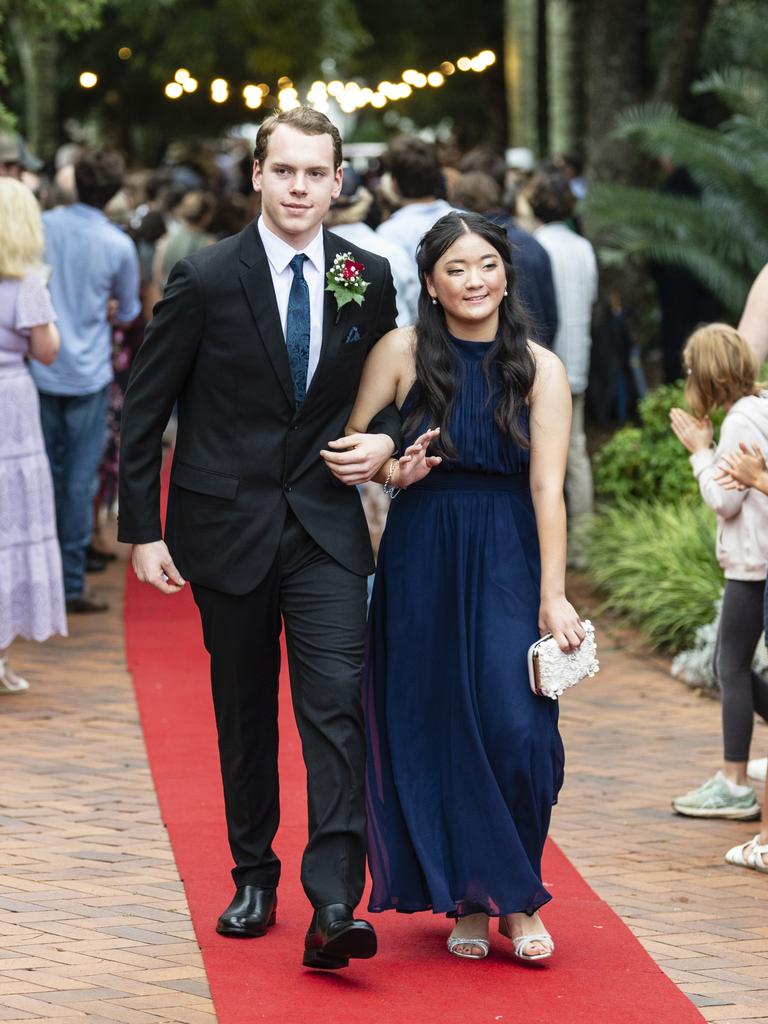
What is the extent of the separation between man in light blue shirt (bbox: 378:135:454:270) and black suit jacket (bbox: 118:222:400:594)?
3801 millimetres

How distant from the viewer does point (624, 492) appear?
11.0 m

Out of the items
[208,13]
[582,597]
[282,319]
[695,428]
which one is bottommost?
[582,597]

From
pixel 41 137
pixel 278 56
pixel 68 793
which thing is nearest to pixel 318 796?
pixel 68 793

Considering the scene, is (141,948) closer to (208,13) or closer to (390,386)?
(390,386)

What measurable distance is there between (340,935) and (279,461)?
123 centimetres

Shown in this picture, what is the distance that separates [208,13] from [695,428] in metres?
24.4

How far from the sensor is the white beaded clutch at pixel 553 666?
15.0 feet

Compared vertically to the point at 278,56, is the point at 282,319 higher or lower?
lower

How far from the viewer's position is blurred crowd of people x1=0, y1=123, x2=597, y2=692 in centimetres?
773

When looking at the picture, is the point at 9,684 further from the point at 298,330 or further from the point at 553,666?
the point at 553,666

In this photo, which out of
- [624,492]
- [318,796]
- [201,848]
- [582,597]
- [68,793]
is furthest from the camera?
[624,492]

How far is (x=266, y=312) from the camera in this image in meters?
4.62

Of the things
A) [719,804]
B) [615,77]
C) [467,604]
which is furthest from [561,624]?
[615,77]

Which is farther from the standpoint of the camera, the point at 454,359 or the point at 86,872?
the point at 86,872
